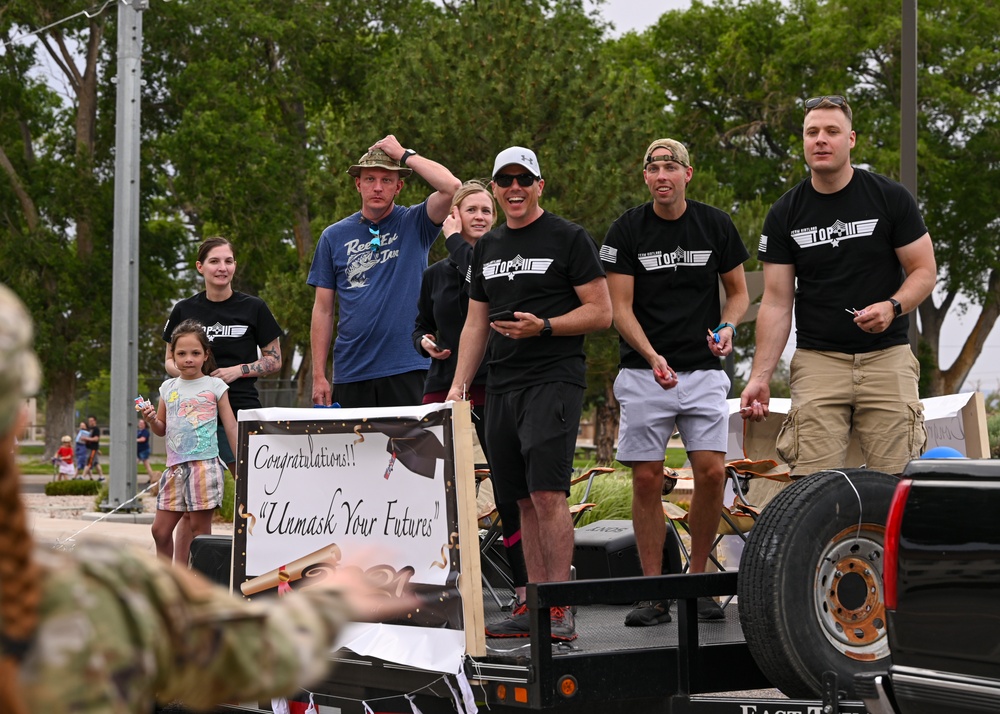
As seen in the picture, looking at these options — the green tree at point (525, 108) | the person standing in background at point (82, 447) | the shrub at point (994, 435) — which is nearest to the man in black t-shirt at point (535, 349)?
the shrub at point (994, 435)

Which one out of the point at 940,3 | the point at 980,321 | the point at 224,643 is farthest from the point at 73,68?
the point at 224,643

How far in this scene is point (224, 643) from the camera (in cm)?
146

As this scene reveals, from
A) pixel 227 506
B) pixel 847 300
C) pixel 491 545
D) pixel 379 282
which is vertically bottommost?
pixel 227 506

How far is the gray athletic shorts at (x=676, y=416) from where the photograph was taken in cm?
546

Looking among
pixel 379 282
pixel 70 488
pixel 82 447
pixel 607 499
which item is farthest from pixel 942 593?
pixel 82 447

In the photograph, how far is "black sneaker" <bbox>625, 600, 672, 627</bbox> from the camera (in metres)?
4.82

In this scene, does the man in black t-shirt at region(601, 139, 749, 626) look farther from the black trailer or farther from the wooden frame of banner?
the wooden frame of banner

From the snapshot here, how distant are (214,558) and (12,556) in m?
4.14

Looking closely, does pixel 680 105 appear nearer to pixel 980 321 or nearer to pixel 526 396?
pixel 980 321

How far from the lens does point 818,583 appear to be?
4.03 meters

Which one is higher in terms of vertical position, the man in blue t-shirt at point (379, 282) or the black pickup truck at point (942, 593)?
the man in blue t-shirt at point (379, 282)

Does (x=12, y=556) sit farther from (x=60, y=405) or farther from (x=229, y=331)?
(x=60, y=405)

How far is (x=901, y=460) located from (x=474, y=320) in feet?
6.25

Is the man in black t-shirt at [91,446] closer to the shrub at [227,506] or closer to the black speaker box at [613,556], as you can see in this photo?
the shrub at [227,506]
